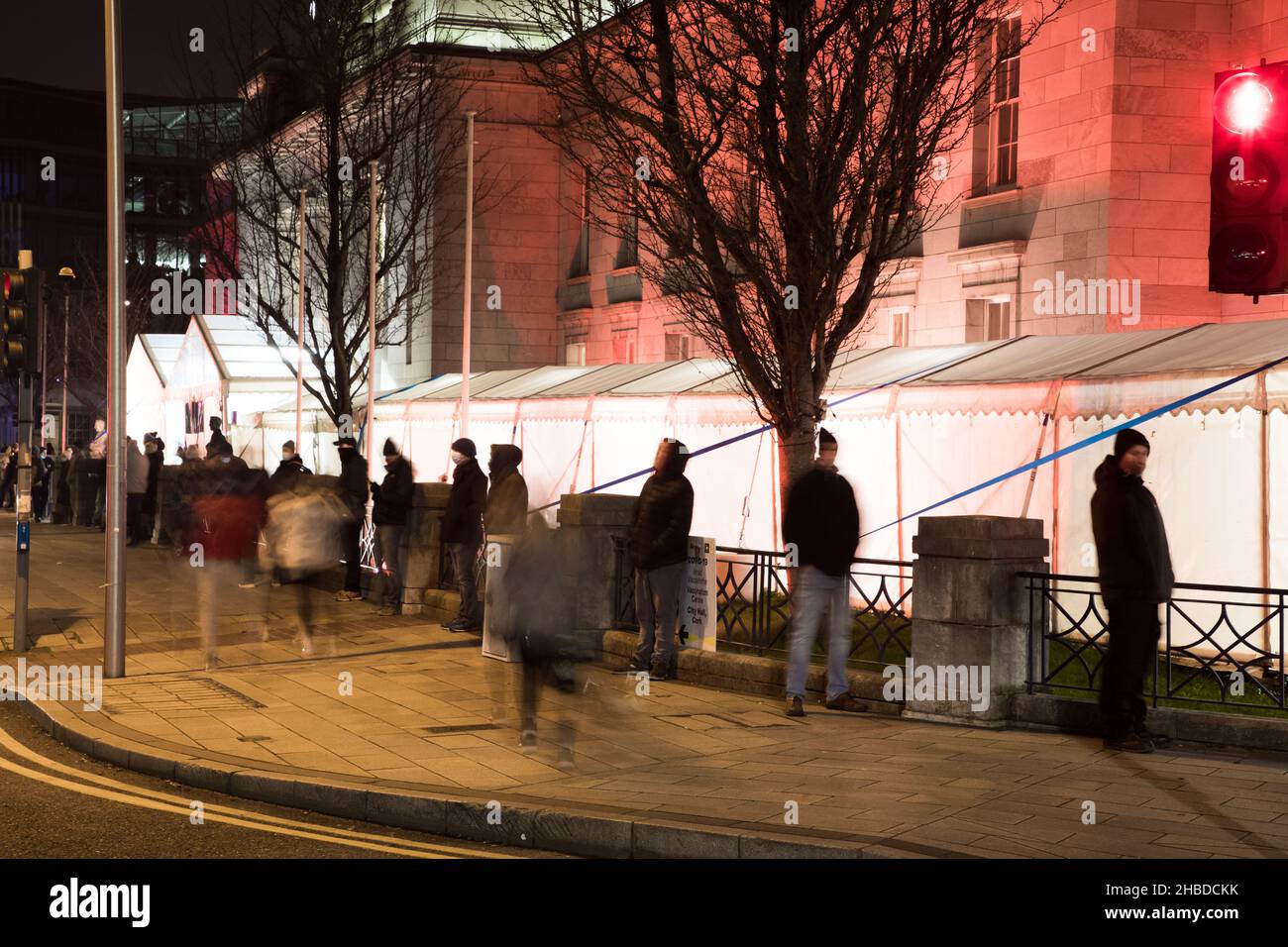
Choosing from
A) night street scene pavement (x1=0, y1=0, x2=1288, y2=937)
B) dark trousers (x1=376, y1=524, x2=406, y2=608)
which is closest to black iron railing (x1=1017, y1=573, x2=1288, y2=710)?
night street scene pavement (x1=0, y1=0, x2=1288, y2=937)

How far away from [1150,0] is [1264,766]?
12738 mm

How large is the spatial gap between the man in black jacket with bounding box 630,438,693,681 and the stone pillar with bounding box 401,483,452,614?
4.60 meters

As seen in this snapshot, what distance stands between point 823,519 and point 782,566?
Answer: 82.0 inches

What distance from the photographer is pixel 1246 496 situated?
13031 mm

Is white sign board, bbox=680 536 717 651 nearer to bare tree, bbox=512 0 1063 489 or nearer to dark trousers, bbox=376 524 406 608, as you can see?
bare tree, bbox=512 0 1063 489

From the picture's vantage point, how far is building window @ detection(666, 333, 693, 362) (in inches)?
1122

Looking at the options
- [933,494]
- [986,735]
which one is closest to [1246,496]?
[933,494]

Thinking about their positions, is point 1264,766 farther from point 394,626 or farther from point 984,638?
point 394,626

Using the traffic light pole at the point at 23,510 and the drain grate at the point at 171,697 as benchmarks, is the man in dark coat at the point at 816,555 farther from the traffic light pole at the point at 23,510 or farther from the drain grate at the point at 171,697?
the traffic light pole at the point at 23,510

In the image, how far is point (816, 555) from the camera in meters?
10.2
